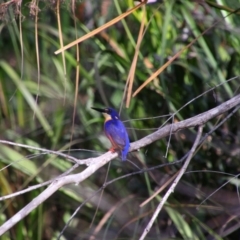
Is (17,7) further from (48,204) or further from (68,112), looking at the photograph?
(48,204)

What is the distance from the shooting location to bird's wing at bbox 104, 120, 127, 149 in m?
2.83

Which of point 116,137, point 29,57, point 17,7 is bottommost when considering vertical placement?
point 116,137

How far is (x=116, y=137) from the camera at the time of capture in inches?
115

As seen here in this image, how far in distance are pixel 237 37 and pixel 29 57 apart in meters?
1.15

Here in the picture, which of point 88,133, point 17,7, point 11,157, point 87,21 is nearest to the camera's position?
point 17,7

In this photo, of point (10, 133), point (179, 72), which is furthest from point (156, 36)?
point (10, 133)

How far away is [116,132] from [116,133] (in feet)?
0.05

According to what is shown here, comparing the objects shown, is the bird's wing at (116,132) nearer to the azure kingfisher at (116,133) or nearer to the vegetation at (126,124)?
the azure kingfisher at (116,133)

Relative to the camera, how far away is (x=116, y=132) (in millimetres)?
2988

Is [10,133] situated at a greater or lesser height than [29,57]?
lesser

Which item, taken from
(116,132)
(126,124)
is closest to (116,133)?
(116,132)

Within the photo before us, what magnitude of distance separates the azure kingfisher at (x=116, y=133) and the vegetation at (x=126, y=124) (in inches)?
5.4

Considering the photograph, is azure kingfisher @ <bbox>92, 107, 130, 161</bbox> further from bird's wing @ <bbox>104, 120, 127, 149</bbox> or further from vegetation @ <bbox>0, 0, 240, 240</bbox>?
vegetation @ <bbox>0, 0, 240, 240</bbox>

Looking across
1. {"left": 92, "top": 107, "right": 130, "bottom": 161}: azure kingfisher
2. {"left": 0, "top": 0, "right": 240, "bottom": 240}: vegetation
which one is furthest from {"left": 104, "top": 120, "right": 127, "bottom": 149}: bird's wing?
{"left": 0, "top": 0, "right": 240, "bottom": 240}: vegetation
